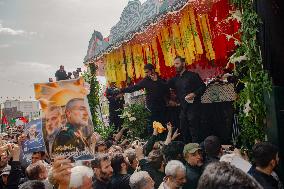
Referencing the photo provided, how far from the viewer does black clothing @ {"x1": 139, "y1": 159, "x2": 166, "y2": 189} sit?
19.7 feet

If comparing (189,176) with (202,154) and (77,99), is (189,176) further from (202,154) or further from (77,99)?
(77,99)

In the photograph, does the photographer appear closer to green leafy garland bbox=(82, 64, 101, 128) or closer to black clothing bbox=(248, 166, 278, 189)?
black clothing bbox=(248, 166, 278, 189)

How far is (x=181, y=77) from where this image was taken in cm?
895

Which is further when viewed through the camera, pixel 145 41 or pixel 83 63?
pixel 83 63

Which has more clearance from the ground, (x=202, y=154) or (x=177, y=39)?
(x=177, y=39)

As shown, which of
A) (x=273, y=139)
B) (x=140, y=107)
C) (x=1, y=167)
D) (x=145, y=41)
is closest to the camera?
(x=273, y=139)

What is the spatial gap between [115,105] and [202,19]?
526 centimetres

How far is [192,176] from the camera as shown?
5.48 meters

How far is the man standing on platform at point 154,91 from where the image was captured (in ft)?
33.5

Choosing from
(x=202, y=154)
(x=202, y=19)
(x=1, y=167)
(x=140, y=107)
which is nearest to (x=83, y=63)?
(x=140, y=107)

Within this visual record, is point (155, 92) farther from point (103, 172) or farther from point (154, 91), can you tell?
point (103, 172)

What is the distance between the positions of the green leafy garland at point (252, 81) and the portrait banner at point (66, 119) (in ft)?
8.91

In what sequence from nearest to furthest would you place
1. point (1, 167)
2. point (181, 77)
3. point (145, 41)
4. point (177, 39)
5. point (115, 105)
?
point (1, 167)
point (181, 77)
point (177, 39)
point (145, 41)
point (115, 105)

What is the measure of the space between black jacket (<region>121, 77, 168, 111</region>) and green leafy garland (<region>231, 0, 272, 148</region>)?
4377 millimetres
